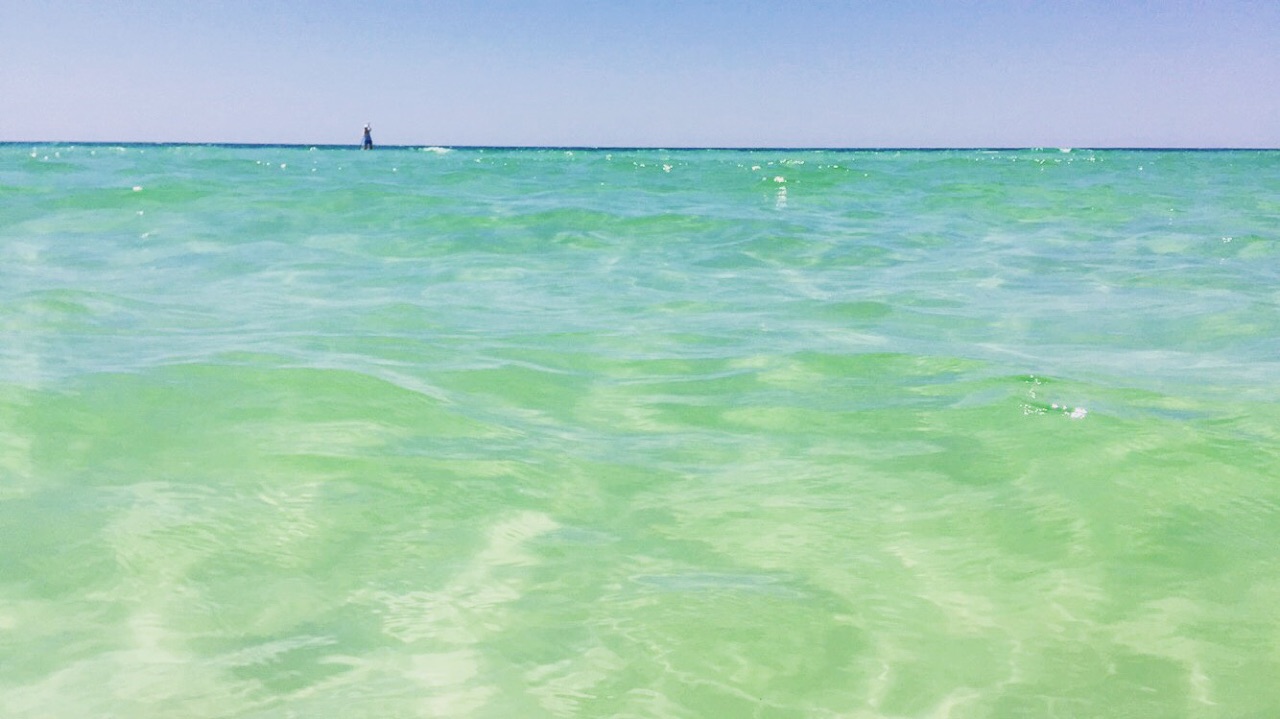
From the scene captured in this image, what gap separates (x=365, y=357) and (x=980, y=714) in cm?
356

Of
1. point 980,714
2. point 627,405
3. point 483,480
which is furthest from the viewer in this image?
point 627,405

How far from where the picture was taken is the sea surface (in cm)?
216

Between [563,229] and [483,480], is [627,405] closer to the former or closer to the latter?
[483,480]

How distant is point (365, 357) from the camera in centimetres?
488

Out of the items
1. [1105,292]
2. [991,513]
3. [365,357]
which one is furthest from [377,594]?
[1105,292]

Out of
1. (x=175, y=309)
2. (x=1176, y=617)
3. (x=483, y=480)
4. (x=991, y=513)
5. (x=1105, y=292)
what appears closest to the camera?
(x=1176, y=617)

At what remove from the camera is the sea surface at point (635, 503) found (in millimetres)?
2164

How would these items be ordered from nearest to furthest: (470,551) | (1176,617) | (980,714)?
(980,714) → (1176,617) → (470,551)

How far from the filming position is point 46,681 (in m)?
2.10

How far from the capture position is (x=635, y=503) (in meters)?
3.16

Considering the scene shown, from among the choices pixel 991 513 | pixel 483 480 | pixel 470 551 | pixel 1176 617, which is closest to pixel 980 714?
pixel 1176 617

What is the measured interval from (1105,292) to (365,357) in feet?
17.2

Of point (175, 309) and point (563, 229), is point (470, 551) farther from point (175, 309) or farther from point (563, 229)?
point (563, 229)

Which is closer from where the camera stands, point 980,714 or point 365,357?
point 980,714
